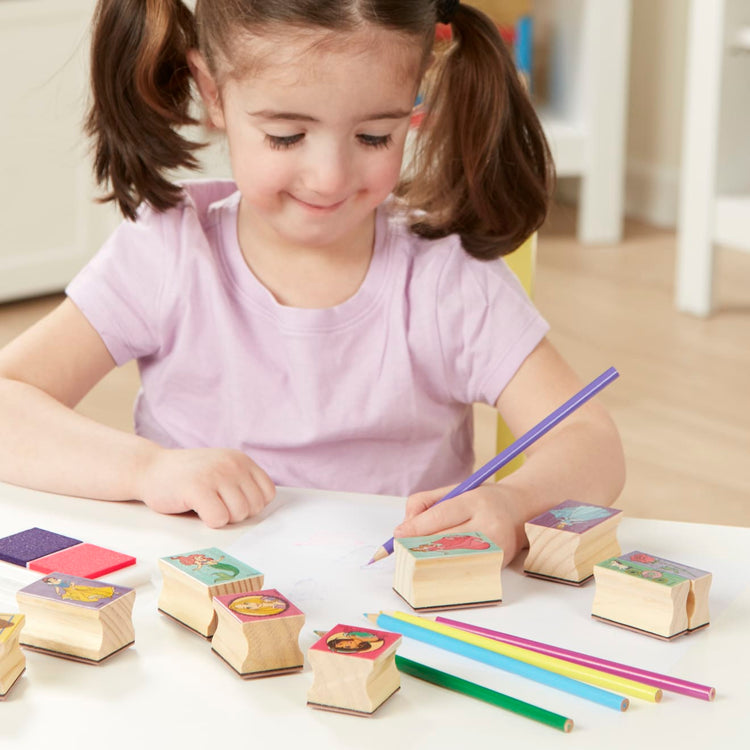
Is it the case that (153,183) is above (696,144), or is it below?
above

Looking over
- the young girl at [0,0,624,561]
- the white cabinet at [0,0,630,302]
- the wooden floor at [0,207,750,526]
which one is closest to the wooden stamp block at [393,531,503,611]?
the young girl at [0,0,624,561]

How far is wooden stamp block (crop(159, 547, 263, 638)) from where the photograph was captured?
593mm

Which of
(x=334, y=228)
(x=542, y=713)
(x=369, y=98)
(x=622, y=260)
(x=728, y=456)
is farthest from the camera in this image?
(x=622, y=260)

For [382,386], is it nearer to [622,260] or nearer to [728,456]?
[728,456]

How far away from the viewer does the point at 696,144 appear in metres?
2.71

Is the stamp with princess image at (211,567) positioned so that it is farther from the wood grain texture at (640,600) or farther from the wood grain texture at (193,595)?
the wood grain texture at (640,600)

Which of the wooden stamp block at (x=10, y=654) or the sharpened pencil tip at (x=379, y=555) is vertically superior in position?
the wooden stamp block at (x=10, y=654)

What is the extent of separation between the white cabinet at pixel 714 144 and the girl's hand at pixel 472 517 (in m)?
2.06

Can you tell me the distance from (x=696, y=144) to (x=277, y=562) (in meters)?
2.24

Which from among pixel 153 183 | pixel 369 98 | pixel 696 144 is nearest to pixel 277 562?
pixel 369 98

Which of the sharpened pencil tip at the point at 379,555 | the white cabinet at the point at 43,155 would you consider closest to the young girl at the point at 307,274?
the sharpened pencil tip at the point at 379,555

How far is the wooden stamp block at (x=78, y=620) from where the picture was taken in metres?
0.57

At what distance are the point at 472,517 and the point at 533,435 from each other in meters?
0.06

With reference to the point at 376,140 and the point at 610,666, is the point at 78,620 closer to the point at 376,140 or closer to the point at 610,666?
the point at 610,666
